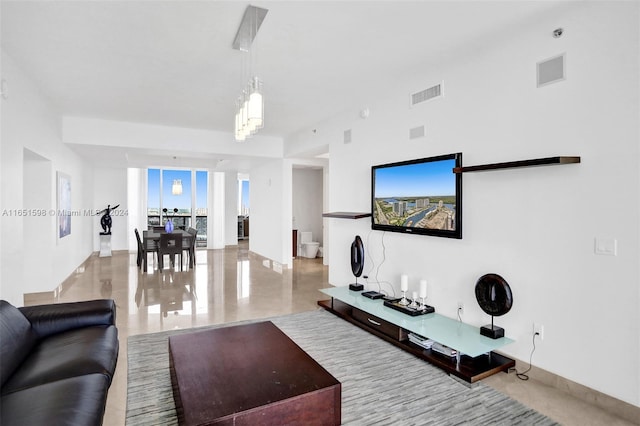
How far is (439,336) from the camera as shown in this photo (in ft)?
10.2

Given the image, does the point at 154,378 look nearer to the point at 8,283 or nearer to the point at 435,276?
the point at 8,283

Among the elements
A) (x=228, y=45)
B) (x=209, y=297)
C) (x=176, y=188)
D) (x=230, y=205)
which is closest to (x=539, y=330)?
(x=228, y=45)

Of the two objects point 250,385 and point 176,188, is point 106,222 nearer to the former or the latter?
point 176,188

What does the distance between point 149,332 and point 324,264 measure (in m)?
4.75

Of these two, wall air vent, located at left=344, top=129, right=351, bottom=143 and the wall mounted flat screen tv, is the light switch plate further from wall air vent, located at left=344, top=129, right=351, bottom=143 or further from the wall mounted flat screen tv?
wall air vent, located at left=344, top=129, right=351, bottom=143

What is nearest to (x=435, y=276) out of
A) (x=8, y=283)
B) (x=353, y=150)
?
(x=353, y=150)

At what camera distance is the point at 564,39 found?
270 cm

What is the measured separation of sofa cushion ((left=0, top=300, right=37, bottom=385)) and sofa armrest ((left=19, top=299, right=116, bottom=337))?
0.09 meters

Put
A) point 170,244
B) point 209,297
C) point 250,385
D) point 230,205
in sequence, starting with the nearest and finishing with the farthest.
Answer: point 250,385
point 209,297
point 170,244
point 230,205

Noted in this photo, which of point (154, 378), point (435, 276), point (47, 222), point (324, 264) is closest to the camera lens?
point (154, 378)

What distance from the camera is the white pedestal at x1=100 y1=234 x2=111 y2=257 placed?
9.41 meters

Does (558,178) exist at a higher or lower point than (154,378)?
higher

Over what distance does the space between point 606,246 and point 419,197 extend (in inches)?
69.2

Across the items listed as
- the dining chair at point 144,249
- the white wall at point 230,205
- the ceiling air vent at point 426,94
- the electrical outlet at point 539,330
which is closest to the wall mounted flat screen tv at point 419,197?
the ceiling air vent at point 426,94
